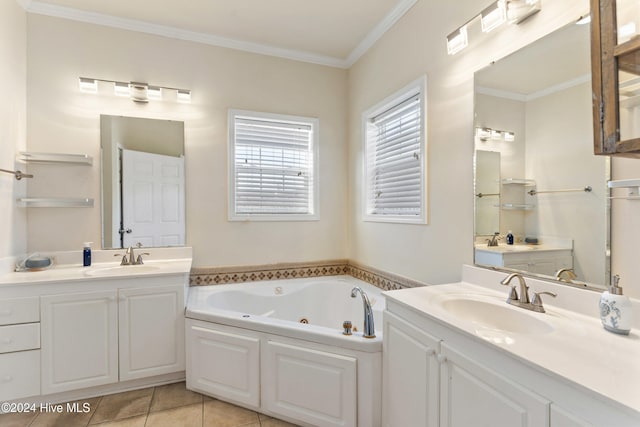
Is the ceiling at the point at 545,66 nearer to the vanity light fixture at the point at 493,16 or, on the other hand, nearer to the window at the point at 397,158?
the vanity light fixture at the point at 493,16

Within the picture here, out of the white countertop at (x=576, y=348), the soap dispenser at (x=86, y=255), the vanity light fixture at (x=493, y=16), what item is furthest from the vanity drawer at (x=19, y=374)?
the vanity light fixture at (x=493, y=16)

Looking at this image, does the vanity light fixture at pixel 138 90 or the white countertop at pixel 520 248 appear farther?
the vanity light fixture at pixel 138 90

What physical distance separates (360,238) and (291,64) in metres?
1.86

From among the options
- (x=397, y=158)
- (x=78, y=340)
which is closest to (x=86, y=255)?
(x=78, y=340)

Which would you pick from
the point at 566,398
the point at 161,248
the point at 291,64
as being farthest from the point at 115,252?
the point at 566,398

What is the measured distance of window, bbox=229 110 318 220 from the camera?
9.45 ft

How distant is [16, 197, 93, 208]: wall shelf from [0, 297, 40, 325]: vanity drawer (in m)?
0.77

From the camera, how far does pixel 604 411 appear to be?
0.73 metres

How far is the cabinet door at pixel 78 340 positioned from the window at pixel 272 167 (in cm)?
121

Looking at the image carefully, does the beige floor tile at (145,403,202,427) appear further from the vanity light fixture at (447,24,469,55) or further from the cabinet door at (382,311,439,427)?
the vanity light fixture at (447,24,469,55)

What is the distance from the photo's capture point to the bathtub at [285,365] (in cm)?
162

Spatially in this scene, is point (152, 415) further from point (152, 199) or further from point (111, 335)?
A: point (152, 199)

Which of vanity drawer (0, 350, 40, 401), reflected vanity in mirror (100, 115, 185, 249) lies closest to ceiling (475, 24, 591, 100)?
reflected vanity in mirror (100, 115, 185, 249)

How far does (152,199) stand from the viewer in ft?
8.59
